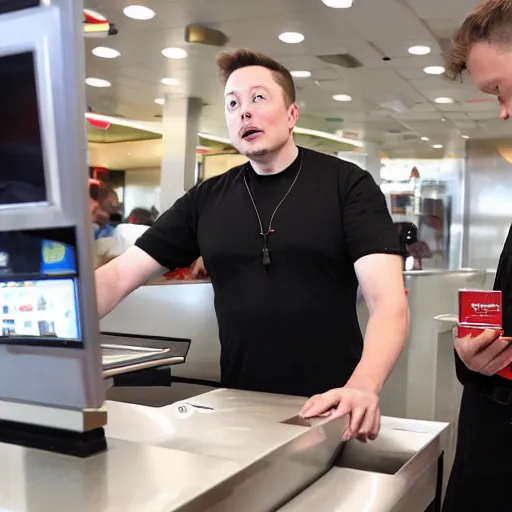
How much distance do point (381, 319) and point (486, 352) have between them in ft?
0.59

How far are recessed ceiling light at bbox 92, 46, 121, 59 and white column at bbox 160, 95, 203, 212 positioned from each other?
5.40ft

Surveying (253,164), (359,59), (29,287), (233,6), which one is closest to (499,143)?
(359,59)

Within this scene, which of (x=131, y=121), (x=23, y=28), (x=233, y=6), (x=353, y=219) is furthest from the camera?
(x=131, y=121)

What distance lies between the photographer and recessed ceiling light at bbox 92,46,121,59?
5.36m

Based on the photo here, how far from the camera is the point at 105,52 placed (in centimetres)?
545

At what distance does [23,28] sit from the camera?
0.56m

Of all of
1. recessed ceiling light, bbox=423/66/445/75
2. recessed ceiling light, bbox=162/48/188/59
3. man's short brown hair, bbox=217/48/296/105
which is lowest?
man's short brown hair, bbox=217/48/296/105

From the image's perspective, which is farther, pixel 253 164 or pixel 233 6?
pixel 233 6

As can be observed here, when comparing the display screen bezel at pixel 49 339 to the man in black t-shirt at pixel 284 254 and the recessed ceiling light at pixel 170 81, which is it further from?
the recessed ceiling light at pixel 170 81

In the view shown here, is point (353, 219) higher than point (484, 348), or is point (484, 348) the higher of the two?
point (353, 219)

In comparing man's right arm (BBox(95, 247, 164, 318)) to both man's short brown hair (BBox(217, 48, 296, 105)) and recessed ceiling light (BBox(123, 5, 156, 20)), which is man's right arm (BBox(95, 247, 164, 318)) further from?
recessed ceiling light (BBox(123, 5, 156, 20))

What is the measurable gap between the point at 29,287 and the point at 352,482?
42 centimetres

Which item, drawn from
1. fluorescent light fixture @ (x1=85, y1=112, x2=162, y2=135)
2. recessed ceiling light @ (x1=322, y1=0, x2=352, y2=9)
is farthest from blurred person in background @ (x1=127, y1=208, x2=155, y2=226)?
recessed ceiling light @ (x1=322, y1=0, x2=352, y2=9)

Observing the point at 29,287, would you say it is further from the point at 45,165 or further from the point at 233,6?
the point at 233,6
